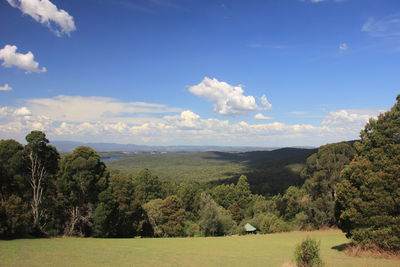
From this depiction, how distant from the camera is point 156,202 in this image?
46281 millimetres

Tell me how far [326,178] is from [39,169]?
102ft

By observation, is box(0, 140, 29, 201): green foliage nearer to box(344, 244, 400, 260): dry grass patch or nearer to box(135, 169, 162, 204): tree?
box(344, 244, 400, 260): dry grass patch

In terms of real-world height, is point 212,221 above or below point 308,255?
below

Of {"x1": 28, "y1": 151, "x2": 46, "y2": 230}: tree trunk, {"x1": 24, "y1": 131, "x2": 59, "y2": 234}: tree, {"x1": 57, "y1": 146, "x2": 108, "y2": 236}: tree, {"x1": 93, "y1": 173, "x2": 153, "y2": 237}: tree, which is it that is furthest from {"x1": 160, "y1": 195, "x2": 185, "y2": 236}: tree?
{"x1": 28, "y1": 151, "x2": 46, "y2": 230}: tree trunk

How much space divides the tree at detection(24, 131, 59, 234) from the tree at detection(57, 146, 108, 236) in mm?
1156

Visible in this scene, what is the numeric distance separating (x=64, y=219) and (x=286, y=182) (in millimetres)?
91200

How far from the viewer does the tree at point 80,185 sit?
25156 mm

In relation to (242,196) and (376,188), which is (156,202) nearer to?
(242,196)

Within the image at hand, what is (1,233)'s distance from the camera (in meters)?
17.9

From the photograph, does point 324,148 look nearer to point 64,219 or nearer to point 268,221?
point 268,221

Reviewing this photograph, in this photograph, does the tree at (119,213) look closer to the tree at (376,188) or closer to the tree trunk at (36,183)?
the tree trunk at (36,183)

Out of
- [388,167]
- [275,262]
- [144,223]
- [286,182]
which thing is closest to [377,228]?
[388,167]

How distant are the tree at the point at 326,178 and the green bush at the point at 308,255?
26.5m

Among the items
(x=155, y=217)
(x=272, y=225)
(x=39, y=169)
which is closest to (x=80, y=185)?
(x=39, y=169)
